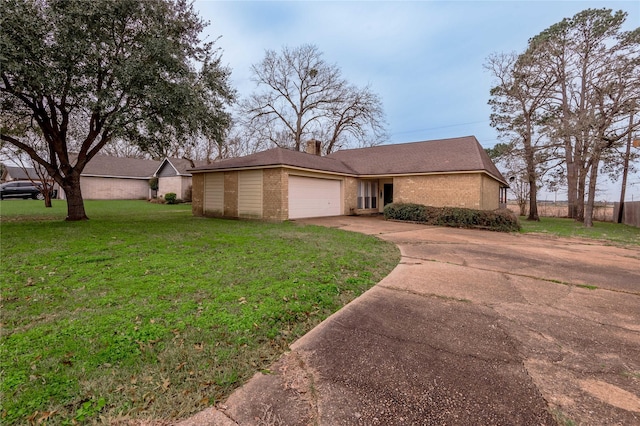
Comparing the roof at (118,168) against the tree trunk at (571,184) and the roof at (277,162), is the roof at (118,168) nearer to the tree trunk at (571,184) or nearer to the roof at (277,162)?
the roof at (277,162)

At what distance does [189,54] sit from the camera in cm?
962

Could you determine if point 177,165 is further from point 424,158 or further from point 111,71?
point 424,158

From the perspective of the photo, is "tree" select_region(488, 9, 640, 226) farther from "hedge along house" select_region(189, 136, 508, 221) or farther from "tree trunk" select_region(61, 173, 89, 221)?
"tree trunk" select_region(61, 173, 89, 221)

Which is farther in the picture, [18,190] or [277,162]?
[18,190]

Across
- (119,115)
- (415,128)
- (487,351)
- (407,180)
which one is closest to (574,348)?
(487,351)

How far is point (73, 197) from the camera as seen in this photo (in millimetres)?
10680

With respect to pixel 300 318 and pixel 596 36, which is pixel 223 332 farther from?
pixel 596 36

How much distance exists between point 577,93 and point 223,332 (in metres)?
23.9

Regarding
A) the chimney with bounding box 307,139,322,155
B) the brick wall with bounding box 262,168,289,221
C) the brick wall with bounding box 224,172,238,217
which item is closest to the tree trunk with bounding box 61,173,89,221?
the brick wall with bounding box 224,172,238,217

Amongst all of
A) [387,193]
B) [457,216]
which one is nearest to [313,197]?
[457,216]

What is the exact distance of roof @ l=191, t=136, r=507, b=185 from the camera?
44.7ft

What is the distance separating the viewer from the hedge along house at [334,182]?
42.0 ft

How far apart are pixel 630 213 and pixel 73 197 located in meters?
29.4

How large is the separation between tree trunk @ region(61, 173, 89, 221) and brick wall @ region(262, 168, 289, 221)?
6864 mm
